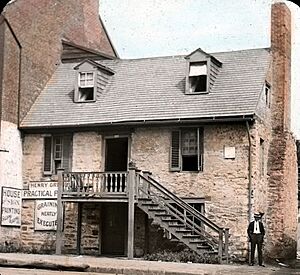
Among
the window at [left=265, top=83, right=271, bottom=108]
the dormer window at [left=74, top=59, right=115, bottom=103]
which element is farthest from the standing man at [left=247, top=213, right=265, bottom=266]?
the dormer window at [left=74, top=59, right=115, bottom=103]

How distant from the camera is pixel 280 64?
27188 millimetres

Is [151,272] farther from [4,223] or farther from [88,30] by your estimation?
[88,30]

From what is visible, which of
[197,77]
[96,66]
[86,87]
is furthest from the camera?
[86,87]

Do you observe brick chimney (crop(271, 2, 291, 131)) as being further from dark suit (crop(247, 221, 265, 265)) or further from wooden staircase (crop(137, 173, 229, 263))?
dark suit (crop(247, 221, 265, 265))

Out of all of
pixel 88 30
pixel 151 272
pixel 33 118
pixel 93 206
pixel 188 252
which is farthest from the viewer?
pixel 88 30

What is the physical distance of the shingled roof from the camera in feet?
83.2

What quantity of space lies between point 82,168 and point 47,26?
22.9 ft

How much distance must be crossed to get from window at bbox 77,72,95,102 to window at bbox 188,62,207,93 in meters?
4.11

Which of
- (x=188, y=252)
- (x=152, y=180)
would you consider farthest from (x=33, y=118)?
(x=188, y=252)

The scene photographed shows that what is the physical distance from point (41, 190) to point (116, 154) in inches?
127

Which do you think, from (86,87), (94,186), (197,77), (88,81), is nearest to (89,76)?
(88,81)

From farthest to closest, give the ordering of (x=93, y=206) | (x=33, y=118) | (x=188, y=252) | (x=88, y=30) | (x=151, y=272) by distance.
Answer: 1. (x=88, y=30)
2. (x=33, y=118)
3. (x=93, y=206)
4. (x=188, y=252)
5. (x=151, y=272)

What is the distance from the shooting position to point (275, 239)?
26672 mm

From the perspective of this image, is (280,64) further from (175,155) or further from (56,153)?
(56,153)
